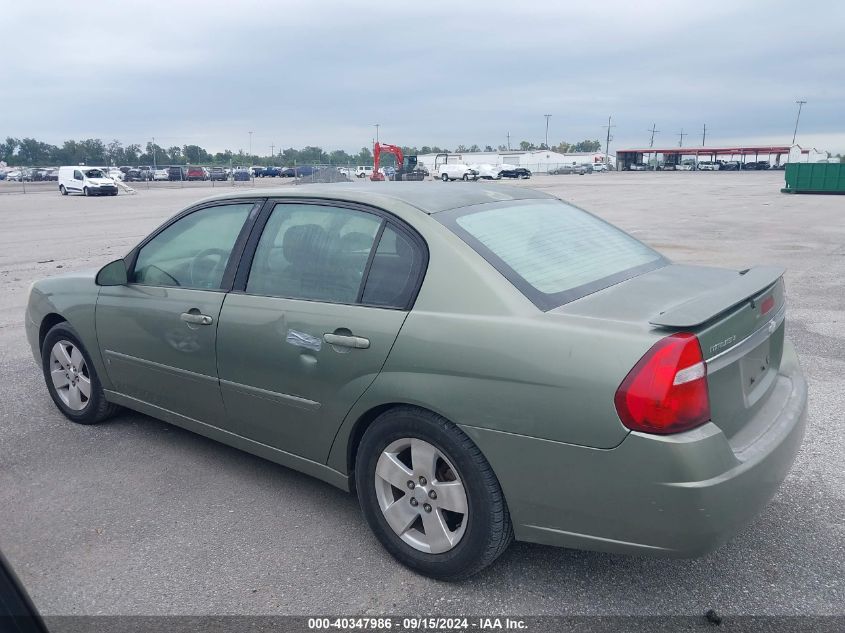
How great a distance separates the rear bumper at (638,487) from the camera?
2316mm

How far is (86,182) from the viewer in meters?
38.7

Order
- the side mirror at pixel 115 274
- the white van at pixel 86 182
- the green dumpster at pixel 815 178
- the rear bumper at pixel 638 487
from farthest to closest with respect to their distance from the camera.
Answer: the white van at pixel 86 182, the green dumpster at pixel 815 178, the side mirror at pixel 115 274, the rear bumper at pixel 638 487

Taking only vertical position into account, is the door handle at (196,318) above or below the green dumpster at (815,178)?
above

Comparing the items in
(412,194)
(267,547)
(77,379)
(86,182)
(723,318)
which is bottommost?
(86,182)

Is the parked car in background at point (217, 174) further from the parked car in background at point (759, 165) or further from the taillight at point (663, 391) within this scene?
the parked car in background at point (759, 165)

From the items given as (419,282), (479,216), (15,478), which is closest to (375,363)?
(419,282)

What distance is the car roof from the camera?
326 cm

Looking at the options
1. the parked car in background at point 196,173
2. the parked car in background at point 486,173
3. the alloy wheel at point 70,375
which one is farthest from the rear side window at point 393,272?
the parked car in background at point 196,173

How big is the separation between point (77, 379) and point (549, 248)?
3275 millimetres

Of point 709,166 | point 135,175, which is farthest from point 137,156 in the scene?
point 709,166

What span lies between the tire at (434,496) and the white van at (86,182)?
40397 mm

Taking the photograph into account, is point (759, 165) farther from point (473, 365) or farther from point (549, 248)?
point (473, 365)

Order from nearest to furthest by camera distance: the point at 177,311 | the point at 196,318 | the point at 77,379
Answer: the point at 196,318, the point at 177,311, the point at 77,379

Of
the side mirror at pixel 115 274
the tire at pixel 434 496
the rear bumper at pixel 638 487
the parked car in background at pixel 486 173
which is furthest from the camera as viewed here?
the parked car in background at pixel 486 173
